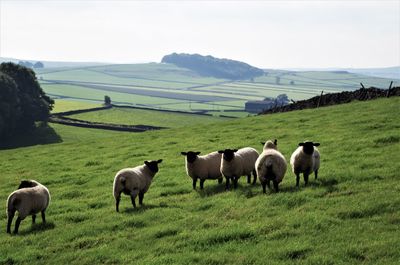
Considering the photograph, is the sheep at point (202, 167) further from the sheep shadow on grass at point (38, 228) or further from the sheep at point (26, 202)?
the sheep shadow on grass at point (38, 228)

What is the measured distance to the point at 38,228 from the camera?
15.1 m

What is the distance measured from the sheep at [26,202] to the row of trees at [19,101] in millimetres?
55554

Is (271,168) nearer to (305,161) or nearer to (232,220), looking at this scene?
(305,161)

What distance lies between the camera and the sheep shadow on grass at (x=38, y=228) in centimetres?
1472

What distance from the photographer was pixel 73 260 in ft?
39.2

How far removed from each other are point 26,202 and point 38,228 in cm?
Answer: 110

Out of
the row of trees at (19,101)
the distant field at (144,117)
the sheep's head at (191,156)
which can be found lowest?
the distant field at (144,117)

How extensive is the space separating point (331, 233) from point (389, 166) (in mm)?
7515

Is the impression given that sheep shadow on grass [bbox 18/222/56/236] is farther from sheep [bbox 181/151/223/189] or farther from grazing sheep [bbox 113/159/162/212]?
sheep [bbox 181/151/223/189]

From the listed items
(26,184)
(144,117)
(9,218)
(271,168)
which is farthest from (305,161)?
(144,117)

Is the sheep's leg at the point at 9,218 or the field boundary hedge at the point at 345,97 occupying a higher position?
the field boundary hedge at the point at 345,97

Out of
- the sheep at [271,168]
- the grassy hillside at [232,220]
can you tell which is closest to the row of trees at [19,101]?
the grassy hillside at [232,220]

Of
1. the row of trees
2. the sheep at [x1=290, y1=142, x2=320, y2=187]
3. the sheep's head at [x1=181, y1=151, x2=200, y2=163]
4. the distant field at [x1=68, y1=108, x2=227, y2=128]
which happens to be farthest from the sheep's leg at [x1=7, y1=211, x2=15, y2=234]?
the distant field at [x1=68, y1=108, x2=227, y2=128]

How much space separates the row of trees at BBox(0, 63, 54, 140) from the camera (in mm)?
68438
